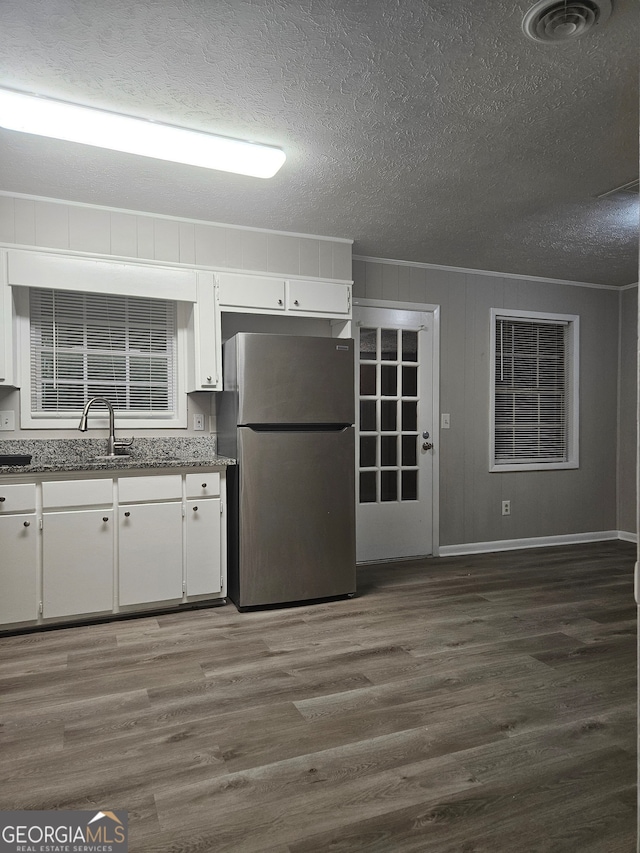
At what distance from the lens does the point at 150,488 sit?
10.8 ft

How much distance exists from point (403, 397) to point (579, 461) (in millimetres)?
1897

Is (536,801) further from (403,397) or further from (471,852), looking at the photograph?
(403,397)

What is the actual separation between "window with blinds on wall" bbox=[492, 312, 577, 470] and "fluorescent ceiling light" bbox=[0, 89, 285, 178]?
295 centimetres

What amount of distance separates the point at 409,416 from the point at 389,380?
1.10 feet

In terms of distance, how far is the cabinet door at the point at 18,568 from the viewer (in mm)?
2980

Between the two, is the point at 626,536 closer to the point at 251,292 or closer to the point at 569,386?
the point at 569,386

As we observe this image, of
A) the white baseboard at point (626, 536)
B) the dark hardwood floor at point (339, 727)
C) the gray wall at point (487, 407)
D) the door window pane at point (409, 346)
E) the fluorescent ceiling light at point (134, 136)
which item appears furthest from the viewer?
the white baseboard at point (626, 536)

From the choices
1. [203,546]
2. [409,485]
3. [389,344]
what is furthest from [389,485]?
[203,546]

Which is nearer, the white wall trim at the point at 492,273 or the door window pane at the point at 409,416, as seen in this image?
the white wall trim at the point at 492,273

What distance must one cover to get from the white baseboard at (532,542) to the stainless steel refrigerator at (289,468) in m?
1.46

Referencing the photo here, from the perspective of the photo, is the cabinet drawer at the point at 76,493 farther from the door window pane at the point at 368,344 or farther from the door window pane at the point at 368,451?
the door window pane at the point at 368,344

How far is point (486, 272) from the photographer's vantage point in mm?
4871

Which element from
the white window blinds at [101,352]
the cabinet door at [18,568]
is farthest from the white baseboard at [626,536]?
the cabinet door at [18,568]

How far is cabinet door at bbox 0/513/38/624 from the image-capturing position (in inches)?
117
